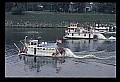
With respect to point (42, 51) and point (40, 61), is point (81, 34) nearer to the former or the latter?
point (42, 51)

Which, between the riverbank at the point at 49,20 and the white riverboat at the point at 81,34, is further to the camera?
the riverbank at the point at 49,20

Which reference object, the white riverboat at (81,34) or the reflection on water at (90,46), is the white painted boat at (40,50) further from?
the white riverboat at (81,34)

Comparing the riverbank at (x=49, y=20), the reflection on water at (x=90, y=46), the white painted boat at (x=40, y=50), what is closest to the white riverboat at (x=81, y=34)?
the reflection on water at (x=90, y=46)

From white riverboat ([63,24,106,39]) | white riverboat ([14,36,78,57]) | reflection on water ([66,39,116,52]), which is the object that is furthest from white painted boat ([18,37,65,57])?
white riverboat ([63,24,106,39])

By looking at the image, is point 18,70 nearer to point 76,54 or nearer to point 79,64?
point 79,64

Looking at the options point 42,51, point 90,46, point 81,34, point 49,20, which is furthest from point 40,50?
point 49,20

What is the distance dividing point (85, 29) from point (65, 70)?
320 inches

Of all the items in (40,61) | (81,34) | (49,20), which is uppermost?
(49,20)

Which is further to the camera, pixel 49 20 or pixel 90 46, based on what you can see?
pixel 49 20

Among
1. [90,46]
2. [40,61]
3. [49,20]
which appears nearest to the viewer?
[40,61]

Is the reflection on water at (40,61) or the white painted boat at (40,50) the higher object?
the white painted boat at (40,50)

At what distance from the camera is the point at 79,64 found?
24.8ft
